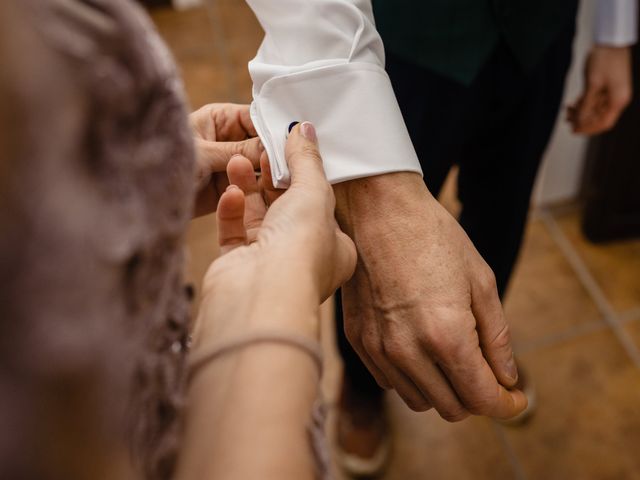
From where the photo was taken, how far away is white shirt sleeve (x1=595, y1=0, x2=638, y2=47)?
0.88m

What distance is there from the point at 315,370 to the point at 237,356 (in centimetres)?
5

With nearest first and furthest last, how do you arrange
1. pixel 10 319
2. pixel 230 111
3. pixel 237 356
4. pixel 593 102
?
1. pixel 10 319
2. pixel 237 356
3. pixel 230 111
4. pixel 593 102

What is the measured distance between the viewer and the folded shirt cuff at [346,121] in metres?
0.57

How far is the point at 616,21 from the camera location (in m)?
0.88

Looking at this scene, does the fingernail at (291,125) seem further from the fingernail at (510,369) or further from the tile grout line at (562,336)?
the tile grout line at (562,336)

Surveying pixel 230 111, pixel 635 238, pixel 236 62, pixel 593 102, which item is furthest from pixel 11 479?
pixel 236 62

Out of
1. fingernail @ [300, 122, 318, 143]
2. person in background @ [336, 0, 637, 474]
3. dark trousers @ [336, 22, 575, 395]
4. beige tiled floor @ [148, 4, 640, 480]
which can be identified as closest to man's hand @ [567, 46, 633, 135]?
person in background @ [336, 0, 637, 474]

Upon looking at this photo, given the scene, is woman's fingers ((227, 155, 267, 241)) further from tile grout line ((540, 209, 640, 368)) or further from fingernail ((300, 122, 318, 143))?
tile grout line ((540, 209, 640, 368))

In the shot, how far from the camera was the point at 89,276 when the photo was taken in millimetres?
214

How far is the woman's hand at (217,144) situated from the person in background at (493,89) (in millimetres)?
214

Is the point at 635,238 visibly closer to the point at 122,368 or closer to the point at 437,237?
the point at 437,237

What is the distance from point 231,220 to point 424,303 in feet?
0.66

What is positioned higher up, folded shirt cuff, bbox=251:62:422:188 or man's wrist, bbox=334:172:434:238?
folded shirt cuff, bbox=251:62:422:188

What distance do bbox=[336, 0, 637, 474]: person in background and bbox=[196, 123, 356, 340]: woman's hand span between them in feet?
0.73
